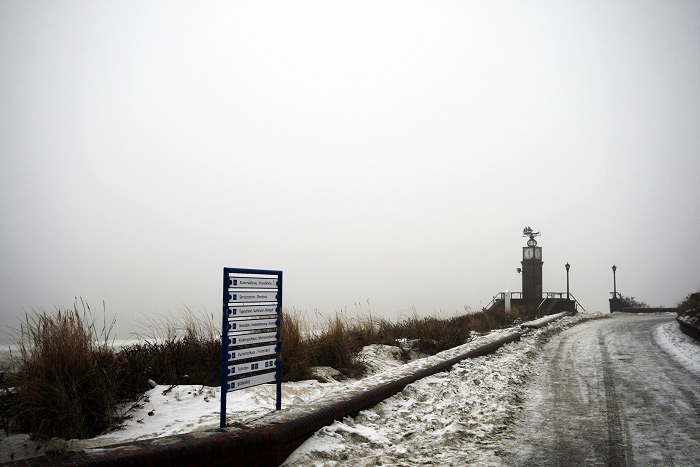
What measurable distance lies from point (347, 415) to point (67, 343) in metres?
3.21

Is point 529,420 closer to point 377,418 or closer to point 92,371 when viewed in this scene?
point 377,418

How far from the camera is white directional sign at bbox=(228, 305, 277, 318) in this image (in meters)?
4.56

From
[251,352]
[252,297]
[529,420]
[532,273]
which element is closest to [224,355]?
[251,352]

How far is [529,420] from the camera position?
5.62 meters

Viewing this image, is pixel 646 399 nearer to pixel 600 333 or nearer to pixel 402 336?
pixel 402 336

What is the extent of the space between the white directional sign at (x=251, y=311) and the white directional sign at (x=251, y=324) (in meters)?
0.07

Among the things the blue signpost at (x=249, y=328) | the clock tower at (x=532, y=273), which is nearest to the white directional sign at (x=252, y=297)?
the blue signpost at (x=249, y=328)

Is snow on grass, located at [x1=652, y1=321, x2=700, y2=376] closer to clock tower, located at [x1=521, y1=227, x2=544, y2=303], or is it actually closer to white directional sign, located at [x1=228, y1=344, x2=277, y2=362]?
white directional sign, located at [x1=228, y1=344, x2=277, y2=362]

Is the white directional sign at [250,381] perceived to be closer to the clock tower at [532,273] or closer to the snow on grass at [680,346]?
the snow on grass at [680,346]

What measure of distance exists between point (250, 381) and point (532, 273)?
44879mm

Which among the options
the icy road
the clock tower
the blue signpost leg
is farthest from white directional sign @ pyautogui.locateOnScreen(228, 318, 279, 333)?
the clock tower

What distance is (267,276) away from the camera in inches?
204

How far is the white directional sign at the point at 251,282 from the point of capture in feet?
15.2

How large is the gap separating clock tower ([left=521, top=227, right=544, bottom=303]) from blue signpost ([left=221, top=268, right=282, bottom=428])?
42.8 m
